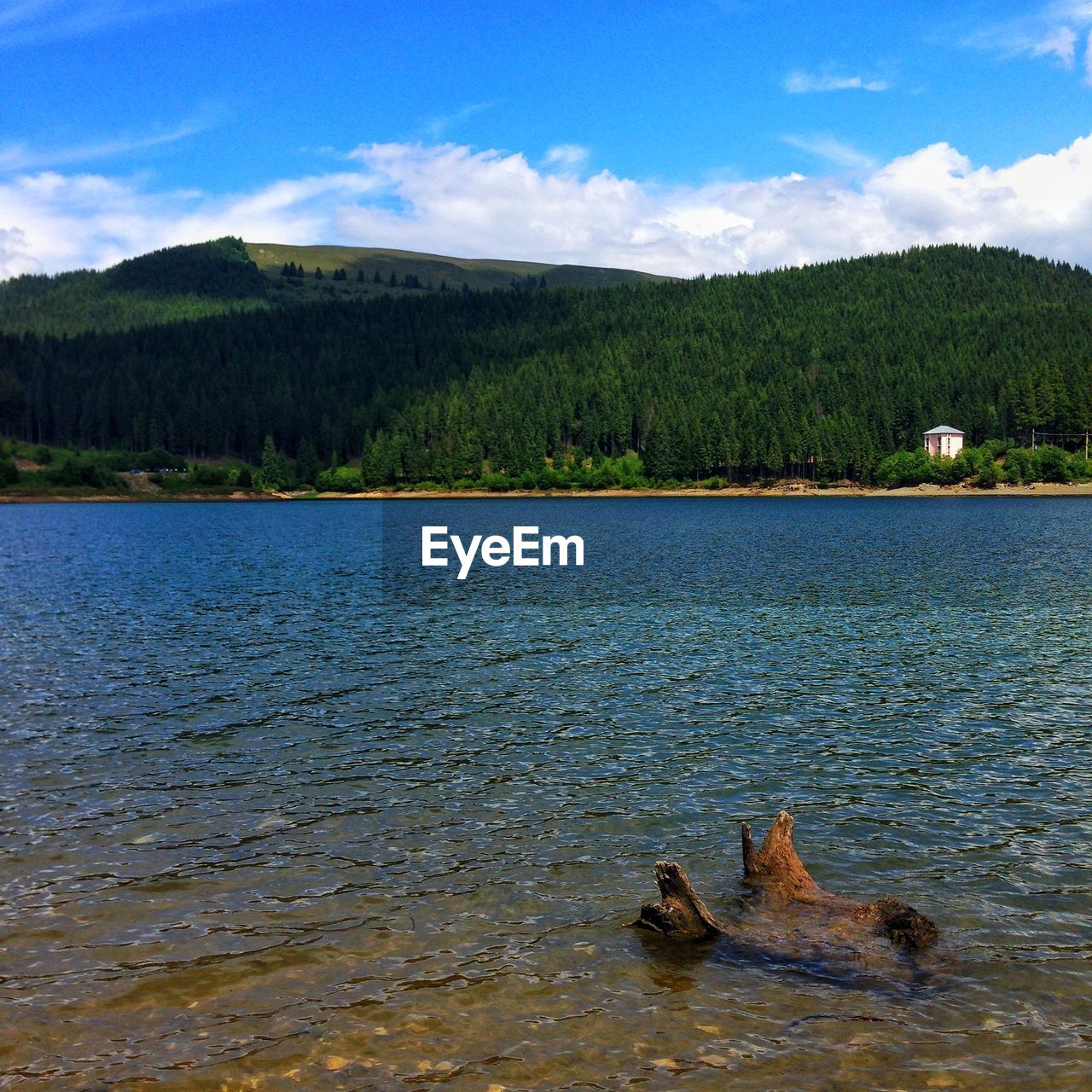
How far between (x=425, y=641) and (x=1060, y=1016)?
31.8 metres

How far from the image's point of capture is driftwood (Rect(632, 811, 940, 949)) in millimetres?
14586

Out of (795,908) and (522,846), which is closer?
(795,908)

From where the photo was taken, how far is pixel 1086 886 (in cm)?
1659

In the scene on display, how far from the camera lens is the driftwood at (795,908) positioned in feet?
47.9

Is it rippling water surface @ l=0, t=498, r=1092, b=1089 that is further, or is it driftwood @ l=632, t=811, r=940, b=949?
driftwood @ l=632, t=811, r=940, b=949

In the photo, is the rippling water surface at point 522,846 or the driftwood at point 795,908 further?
the driftwood at point 795,908

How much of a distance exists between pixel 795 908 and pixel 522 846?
530 centimetres

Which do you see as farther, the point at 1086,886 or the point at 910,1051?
the point at 1086,886

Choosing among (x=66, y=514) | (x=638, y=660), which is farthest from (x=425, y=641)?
(x=66, y=514)

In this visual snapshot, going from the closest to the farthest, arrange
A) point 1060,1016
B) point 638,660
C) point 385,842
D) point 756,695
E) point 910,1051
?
point 910,1051, point 1060,1016, point 385,842, point 756,695, point 638,660

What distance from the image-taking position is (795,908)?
15.7m

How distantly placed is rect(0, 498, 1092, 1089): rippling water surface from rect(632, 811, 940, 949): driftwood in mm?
414

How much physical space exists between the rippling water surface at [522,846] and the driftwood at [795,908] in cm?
41

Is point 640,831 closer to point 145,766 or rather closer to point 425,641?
point 145,766
